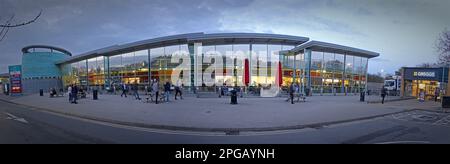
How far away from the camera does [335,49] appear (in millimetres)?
30766

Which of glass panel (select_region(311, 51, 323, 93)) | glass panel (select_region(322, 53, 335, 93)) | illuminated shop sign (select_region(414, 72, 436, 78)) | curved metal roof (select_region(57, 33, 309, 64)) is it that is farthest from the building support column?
illuminated shop sign (select_region(414, 72, 436, 78))

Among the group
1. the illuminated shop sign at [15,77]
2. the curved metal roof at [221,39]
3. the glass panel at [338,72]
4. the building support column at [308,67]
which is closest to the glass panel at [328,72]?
the glass panel at [338,72]

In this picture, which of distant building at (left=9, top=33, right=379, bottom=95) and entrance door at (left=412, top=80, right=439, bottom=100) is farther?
entrance door at (left=412, top=80, right=439, bottom=100)

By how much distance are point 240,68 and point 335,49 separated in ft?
46.9

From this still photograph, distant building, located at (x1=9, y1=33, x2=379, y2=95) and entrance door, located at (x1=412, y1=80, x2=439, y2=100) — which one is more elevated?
distant building, located at (x1=9, y1=33, x2=379, y2=95)

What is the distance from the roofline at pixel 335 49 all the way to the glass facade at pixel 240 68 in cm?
73

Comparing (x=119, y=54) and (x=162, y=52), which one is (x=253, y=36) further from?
(x=119, y=54)

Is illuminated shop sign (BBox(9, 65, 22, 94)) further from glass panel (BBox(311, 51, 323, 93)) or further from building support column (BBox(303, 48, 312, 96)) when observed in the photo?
glass panel (BBox(311, 51, 323, 93))

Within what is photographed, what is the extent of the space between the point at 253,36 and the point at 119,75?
22744mm

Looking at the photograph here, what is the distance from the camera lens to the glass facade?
2714 cm

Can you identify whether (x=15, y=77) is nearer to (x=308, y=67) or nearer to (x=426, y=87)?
(x=308, y=67)

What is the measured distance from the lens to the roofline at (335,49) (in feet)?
90.3

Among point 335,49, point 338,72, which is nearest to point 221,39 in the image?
point 335,49

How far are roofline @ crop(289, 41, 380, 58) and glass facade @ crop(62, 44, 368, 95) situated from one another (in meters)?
0.73
